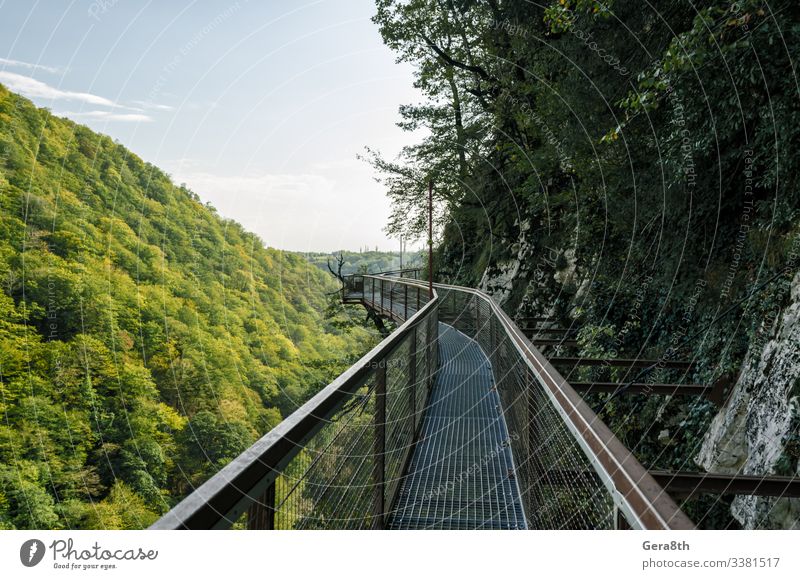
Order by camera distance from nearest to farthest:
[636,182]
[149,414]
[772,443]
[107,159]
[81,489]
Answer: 1. [772,443]
2. [636,182]
3. [81,489]
4. [149,414]
5. [107,159]

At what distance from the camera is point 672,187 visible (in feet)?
23.1

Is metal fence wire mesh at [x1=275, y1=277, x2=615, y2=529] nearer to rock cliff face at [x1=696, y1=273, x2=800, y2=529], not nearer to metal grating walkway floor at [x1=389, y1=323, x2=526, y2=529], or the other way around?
metal grating walkway floor at [x1=389, y1=323, x2=526, y2=529]

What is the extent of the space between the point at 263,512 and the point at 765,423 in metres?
4.92

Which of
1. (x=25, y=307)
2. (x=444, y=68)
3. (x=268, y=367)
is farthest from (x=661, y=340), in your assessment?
(x=25, y=307)

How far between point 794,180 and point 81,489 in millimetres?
48472

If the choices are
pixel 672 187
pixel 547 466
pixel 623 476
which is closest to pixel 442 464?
pixel 547 466

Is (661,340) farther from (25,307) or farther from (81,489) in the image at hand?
(25,307)

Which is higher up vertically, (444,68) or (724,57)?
(444,68)

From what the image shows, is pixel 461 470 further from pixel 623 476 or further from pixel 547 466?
pixel 623 476

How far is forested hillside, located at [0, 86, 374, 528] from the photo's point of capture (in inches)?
1583

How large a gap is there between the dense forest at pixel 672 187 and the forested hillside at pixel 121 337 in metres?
21.3

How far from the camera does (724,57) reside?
5066 millimetres

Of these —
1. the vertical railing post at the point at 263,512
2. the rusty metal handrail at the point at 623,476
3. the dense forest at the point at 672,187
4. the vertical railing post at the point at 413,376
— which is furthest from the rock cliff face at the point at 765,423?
the vertical railing post at the point at 263,512

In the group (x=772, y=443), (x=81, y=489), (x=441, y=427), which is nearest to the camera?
(x=772, y=443)
